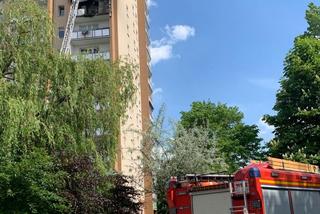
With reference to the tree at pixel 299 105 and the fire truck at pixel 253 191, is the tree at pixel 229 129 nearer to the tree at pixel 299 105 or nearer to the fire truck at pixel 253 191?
the tree at pixel 299 105

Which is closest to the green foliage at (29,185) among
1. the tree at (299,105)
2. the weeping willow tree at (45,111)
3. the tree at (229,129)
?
the weeping willow tree at (45,111)

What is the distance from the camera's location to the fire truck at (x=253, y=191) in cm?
1050

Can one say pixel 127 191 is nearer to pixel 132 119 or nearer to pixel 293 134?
pixel 293 134

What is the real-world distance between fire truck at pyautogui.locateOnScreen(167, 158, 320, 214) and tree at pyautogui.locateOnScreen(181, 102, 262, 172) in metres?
27.9

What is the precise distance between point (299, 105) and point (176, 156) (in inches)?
350

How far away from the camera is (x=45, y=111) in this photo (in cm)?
1666

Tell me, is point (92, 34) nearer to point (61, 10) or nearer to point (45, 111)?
point (61, 10)

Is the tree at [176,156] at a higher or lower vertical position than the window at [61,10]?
lower

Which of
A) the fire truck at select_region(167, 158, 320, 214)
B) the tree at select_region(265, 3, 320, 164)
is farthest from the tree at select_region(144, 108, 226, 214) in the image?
the fire truck at select_region(167, 158, 320, 214)

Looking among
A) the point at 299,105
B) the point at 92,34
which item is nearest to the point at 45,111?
the point at 299,105

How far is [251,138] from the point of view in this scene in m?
45.9

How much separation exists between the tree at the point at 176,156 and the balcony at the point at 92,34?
19.1 m

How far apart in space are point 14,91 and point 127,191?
8378mm

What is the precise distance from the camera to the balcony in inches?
1973
